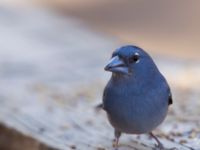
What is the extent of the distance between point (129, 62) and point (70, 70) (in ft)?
6.97

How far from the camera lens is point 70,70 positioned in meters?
5.33

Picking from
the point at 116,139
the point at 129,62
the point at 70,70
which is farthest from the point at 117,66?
the point at 70,70

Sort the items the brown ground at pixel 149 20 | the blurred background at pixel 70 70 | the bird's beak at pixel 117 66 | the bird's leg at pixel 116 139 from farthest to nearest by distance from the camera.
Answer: the brown ground at pixel 149 20 → the blurred background at pixel 70 70 → the bird's leg at pixel 116 139 → the bird's beak at pixel 117 66

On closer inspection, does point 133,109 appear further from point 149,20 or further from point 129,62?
point 149,20

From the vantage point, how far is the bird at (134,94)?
3.24 metres

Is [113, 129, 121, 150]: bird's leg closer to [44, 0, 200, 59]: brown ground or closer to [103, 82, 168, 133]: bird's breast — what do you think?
[103, 82, 168, 133]: bird's breast

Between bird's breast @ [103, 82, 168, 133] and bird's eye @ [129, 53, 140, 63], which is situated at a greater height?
bird's eye @ [129, 53, 140, 63]

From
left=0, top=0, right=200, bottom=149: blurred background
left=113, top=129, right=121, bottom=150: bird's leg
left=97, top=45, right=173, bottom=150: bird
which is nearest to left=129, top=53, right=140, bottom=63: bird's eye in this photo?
left=97, top=45, right=173, bottom=150: bird

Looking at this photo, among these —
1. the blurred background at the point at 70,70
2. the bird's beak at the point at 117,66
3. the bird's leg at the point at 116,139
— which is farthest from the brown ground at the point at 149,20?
the bird's beak at the point at 117,66

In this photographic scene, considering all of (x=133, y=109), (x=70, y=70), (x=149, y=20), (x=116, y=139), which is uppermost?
(x=149, y=20)

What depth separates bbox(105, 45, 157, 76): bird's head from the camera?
3.17m

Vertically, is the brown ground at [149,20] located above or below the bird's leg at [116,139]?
above

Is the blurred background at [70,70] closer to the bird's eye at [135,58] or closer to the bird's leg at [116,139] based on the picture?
the bird's leg at [116,139]

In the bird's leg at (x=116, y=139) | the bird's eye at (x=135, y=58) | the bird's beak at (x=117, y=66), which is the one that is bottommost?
the bird's leg at (x=116, y=139)
